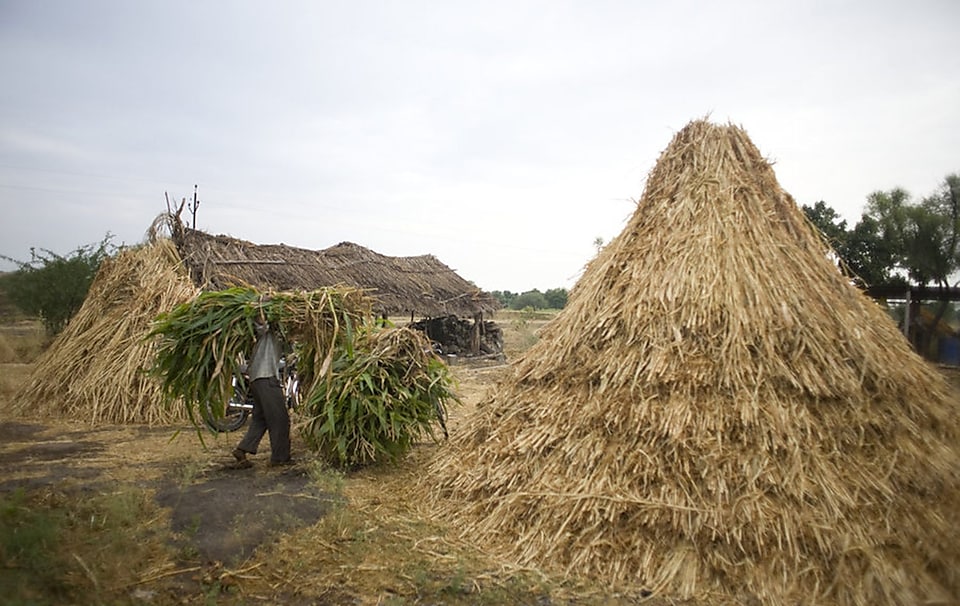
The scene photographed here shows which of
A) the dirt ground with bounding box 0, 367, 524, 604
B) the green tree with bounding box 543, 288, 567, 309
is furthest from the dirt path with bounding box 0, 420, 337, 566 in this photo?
the green tree with bounding box 543, 288, 567, 309

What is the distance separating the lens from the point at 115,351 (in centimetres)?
898

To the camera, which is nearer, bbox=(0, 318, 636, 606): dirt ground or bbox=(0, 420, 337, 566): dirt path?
bbox=(0, 318, 636, 606): dirt ground

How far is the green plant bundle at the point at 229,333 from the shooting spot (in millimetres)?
5758

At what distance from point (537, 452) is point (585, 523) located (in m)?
0.64

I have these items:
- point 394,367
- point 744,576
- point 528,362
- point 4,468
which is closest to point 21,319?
point 4,468

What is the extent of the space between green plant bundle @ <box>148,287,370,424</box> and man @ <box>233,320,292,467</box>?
12cm

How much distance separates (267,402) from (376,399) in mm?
1119

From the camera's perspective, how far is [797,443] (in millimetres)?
3666

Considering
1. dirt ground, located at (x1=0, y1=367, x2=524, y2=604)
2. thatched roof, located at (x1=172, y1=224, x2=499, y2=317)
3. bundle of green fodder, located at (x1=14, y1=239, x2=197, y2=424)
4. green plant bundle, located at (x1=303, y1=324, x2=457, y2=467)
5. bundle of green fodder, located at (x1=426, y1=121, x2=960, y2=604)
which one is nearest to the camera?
bundle of green fodder, located at (x1=426, y1=121, x2=960, y2=604)

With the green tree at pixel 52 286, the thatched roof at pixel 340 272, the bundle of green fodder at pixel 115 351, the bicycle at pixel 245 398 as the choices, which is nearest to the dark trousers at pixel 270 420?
the bicycle at pixel 245 398

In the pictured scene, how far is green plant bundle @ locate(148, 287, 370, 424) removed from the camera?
5758 millimetres

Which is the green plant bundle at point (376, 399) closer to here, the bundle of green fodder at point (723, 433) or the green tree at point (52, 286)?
the bundle of green fodder at point (723, 433)

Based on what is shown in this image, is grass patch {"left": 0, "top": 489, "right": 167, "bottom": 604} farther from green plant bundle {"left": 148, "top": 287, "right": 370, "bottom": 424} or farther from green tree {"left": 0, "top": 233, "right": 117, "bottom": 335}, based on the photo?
green tree {"left": 0, "top": 233, "right": 117, "bottom": 335}

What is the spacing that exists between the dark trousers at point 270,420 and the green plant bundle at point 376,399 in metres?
0.28
